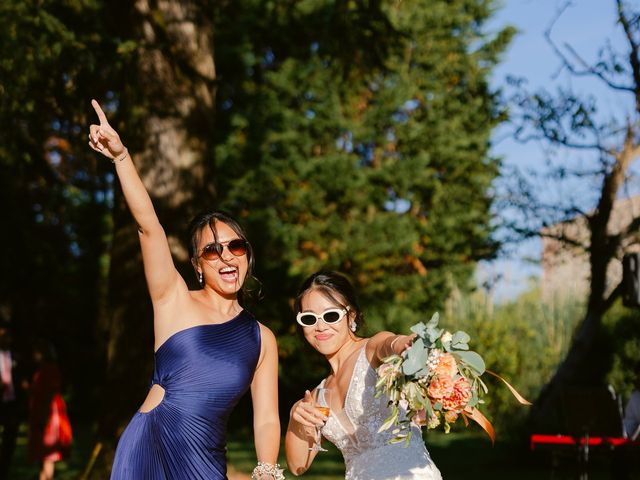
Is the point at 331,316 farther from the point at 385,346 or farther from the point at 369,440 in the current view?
the point at 369,440

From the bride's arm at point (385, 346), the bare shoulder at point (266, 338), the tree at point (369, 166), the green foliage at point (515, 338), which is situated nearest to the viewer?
the bride's arm at point (385, 346)

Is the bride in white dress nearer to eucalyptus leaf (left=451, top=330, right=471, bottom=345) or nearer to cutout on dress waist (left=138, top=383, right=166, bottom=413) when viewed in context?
eucalyptus leaf (left=451, top=330, right=471, bottom=345)

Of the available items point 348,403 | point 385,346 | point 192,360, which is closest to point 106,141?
point 192,360

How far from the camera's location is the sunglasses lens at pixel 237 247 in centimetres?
428

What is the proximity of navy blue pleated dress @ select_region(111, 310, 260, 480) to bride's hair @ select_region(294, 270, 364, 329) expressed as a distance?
594 mm

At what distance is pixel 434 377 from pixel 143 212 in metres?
1.50

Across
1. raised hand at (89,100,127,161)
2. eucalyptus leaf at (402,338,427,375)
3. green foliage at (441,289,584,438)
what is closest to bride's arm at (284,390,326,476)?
eucalyptus leaf at (402,338,427,375)

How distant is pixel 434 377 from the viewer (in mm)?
3777

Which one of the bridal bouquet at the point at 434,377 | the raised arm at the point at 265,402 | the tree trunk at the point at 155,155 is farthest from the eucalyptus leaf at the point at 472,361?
the tree trunk at the point at 155,155

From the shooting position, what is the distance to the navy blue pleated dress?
399cm

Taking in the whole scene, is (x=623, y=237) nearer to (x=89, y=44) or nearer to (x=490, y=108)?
(x=490, y=108)

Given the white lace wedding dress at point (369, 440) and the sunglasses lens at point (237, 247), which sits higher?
the sunglasses lens at point (237, 247)

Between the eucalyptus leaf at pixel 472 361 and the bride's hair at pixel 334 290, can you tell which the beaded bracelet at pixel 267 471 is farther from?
the eucalyptus leaf at pixel 472 361

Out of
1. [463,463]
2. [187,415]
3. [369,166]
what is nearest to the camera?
[187,415]
